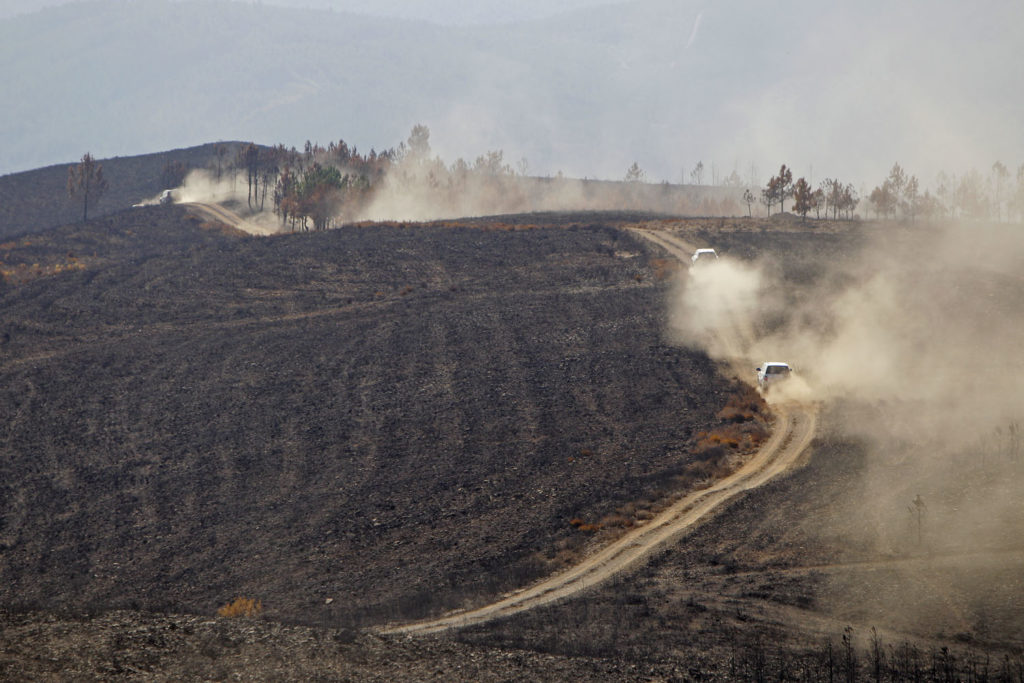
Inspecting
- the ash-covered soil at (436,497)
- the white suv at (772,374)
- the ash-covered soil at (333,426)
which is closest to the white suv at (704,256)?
the ash-covered soil at (436,497)

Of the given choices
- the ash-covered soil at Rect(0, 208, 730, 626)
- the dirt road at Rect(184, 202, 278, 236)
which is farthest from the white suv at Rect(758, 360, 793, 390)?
the dirt road at Rect(184, 202, 278, 236)

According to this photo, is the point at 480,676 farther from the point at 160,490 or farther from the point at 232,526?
the point at 160,490

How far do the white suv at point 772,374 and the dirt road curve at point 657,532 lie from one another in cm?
197

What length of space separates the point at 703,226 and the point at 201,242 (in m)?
65.0

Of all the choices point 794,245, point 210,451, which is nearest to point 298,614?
point 210,451

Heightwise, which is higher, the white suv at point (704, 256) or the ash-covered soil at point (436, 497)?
the white suv at point (704, 256)

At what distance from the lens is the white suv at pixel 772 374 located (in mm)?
48781

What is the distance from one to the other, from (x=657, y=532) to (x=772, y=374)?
18.8 meters

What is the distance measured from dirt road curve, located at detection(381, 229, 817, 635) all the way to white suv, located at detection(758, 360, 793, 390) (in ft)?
6.47

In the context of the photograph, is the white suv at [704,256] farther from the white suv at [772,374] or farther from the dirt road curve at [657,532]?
the dirt road curve at [657,532]

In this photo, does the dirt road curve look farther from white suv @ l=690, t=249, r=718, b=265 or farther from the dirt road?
the dirt road

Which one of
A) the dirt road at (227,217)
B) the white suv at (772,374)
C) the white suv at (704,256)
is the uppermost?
the dirt road at (227,217)

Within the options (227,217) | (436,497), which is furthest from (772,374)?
(227,217)

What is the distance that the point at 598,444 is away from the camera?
42.6m
